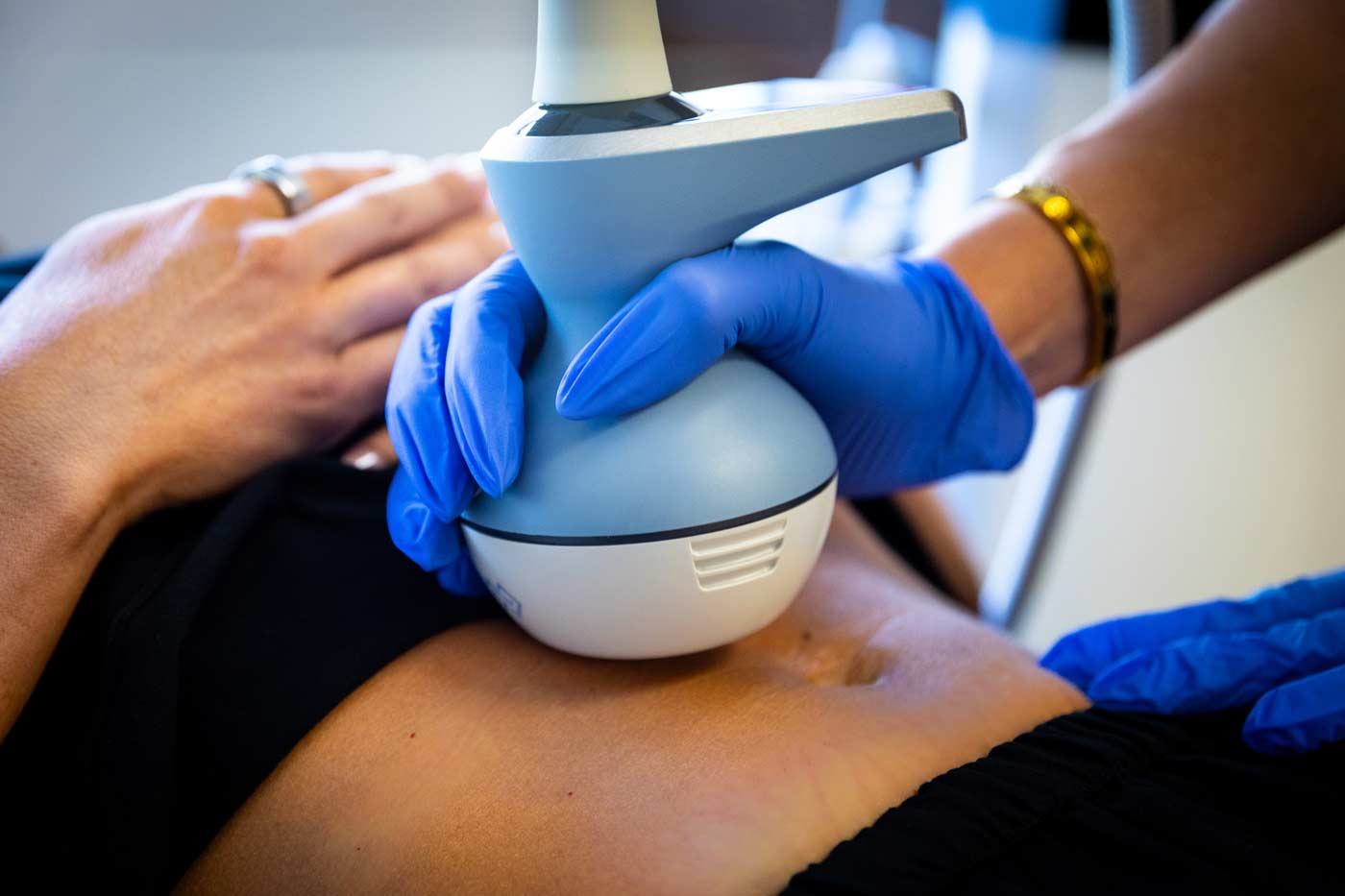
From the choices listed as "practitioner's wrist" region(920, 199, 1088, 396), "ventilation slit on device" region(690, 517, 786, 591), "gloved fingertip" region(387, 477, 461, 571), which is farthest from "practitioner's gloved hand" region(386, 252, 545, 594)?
"practitioner's wrist" region(920, 199, 1088, 396)

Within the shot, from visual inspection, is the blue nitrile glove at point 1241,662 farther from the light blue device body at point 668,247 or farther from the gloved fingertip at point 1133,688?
the light blue device body at point 668,247

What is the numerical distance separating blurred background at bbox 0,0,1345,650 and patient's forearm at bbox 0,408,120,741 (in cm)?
21

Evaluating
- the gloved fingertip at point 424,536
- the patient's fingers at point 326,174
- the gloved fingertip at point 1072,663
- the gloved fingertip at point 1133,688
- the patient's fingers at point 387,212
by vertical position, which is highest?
the patient's fingers at point 326,174

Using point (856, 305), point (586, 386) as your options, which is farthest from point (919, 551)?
point (586, 386)

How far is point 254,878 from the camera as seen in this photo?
58 centimetres

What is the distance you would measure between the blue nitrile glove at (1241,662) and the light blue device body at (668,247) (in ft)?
1.05

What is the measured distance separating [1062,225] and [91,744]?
2.77 ft

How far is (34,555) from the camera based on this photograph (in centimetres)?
65

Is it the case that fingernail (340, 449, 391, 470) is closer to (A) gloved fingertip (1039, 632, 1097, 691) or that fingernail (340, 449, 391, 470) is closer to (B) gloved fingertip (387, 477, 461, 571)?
(B) gloved fingertip (387, 477, 461, 571)

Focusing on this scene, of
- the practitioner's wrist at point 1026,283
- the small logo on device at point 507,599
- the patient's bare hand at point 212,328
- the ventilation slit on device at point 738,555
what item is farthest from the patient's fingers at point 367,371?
the practitioner's wrist at point 1026,283

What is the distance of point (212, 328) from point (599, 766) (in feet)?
1.40

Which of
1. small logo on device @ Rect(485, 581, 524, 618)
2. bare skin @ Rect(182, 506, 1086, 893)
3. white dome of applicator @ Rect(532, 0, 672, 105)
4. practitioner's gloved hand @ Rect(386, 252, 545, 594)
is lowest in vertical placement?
bare skin @ Rect(182, 506, 1086, 893)

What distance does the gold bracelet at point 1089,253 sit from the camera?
931mm

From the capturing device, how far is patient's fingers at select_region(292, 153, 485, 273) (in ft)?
2.69
